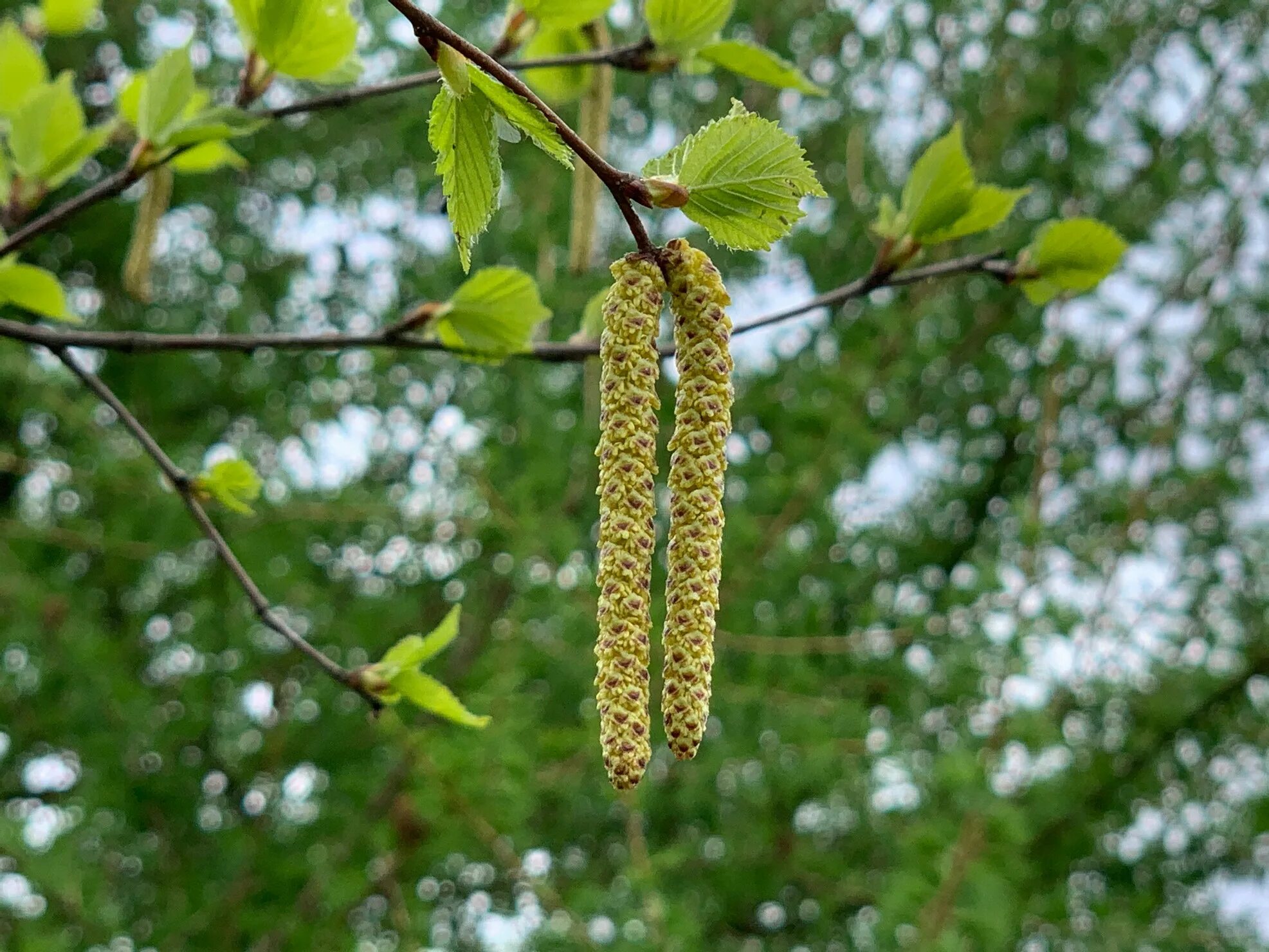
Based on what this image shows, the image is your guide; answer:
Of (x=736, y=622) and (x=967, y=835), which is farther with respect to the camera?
(x=736, y=622)

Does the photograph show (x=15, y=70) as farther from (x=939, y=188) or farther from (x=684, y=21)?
(x=939, y=188)

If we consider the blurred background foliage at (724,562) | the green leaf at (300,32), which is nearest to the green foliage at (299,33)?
the green leaf at (300,32)

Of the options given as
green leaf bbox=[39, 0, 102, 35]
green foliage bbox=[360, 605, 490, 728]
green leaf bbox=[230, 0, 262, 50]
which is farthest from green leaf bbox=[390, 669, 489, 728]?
green leaf bbox=[39, 0, 102, 35]

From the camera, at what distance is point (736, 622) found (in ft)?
6.16

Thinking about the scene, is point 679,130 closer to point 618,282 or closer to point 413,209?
point 413,209

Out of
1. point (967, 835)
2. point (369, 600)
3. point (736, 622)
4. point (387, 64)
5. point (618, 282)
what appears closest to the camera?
point (618, 282)

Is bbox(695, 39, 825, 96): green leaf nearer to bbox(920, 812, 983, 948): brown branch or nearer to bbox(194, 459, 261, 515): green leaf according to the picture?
bbox(194, 459, 261, 515): green leaf

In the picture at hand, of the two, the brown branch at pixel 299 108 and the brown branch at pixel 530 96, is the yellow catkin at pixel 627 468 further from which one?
the brown branch at pixel 299 108

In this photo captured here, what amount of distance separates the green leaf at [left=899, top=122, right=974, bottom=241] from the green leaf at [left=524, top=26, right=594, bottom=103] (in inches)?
9.9

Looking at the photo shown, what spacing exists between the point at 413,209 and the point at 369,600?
29.2 inches

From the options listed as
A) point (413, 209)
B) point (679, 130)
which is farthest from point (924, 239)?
point (413, 209)

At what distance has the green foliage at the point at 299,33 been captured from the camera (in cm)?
67

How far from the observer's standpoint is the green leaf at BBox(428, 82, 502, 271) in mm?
423

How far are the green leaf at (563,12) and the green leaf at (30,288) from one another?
30 centimetres
